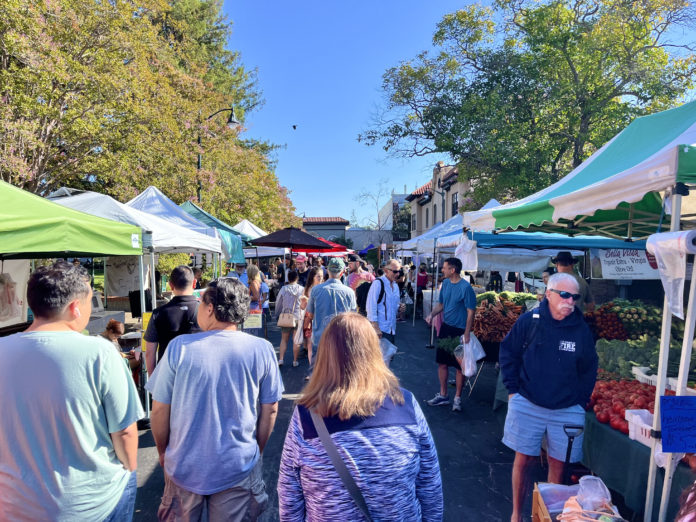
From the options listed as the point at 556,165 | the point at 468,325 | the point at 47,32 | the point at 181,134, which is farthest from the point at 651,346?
the point at 181,134

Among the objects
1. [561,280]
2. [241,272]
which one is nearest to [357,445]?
[561,280]

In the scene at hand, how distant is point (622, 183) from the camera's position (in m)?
2.50

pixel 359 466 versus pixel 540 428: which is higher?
pixel 359 466

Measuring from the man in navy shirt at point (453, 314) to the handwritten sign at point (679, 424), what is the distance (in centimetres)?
303

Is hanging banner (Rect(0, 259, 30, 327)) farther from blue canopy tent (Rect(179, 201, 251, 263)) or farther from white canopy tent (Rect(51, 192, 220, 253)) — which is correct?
blue canopy tent (Rect(179, 201, 251, 263))

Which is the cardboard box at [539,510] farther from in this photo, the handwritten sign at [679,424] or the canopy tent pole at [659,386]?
the handwritten sign at [679,424]

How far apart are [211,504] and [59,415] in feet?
2.90

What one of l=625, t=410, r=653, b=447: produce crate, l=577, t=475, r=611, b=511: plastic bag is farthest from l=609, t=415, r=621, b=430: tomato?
l=577, t=475, r=611, b=511: plastic bag

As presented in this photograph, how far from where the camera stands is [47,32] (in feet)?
29.3

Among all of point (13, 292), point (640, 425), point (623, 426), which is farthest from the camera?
point (13, 292)

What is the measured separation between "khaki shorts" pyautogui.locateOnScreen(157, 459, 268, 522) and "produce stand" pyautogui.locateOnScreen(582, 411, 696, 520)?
265 centimetres

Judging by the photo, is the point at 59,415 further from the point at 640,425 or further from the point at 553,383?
the point at 640,425

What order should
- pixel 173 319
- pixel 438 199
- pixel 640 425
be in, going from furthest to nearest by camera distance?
pixel 438 199, pixel 173 319, pixel 640 425

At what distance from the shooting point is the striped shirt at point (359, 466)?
56.8 inches
